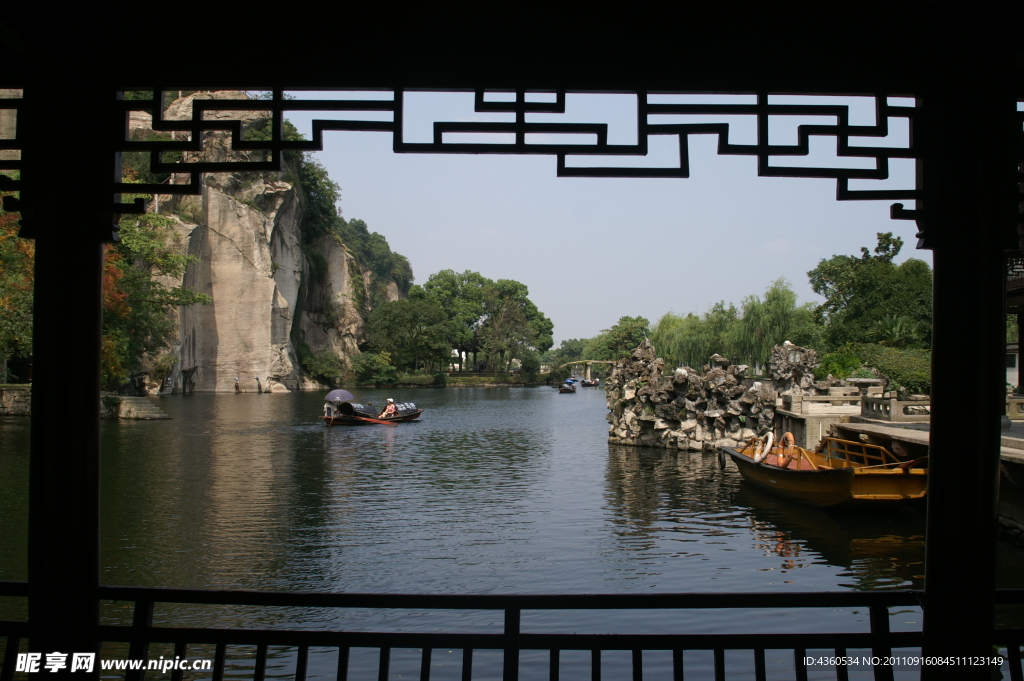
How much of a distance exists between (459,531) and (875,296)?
25914 millimetres

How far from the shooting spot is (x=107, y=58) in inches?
98.4

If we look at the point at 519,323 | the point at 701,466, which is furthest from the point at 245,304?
the point at 701,466

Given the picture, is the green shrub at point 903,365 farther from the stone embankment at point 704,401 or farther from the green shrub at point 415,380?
the green shrub at point 415,380

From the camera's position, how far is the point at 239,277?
39500mm

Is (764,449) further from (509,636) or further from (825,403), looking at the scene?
(509,636)

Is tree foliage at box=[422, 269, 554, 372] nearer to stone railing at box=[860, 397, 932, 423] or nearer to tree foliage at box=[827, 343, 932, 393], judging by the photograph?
tree foliage at box=[827, 343, 932, 393]

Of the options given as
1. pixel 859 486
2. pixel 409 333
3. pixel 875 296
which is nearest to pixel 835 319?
pixel 875 296

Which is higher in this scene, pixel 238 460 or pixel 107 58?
pixel 107 58

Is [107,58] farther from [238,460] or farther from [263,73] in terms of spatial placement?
[238,460]

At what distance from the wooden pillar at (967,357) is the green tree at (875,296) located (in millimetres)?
27840

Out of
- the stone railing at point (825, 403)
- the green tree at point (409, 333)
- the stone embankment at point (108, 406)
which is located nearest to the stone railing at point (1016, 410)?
the stone railing at point (825, 403)

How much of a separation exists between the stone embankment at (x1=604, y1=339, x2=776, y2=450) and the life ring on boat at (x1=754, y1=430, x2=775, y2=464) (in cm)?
471

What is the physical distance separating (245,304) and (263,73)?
131ft

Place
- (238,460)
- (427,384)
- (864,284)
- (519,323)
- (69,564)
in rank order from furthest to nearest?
(519,323) → (427,384) → (864,284) → (238,460) → (69,564)
